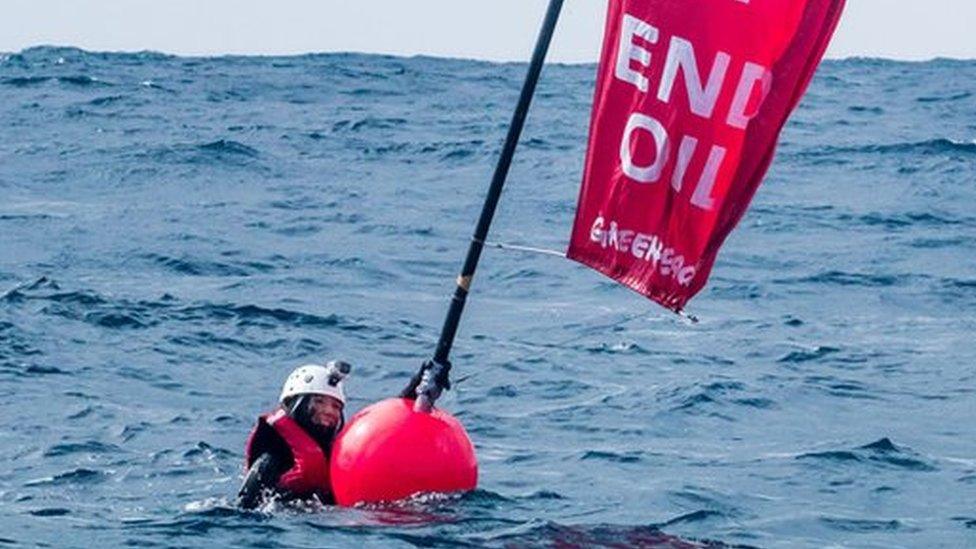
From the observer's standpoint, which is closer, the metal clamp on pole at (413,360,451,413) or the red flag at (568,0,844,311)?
the red flag at (568,0,844,311)

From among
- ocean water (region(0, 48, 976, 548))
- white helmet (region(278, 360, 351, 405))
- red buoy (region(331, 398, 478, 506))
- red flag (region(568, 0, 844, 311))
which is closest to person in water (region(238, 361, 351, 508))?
white helmet (region(278, 360, 351, 405))

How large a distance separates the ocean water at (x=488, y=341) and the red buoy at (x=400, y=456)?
14 cm

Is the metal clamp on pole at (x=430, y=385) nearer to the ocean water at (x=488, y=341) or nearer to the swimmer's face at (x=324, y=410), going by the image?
the ocean water at (x=488, y=341)

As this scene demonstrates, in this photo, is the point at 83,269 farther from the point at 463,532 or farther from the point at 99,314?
the point at 463,532

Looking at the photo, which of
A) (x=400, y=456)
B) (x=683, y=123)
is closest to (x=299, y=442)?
(x=400, y=456)

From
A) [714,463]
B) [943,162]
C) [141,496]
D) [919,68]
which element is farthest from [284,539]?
[919,68]

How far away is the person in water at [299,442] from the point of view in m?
11.6

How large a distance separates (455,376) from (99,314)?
407cm

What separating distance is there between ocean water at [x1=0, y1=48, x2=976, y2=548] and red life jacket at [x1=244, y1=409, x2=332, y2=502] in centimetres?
27

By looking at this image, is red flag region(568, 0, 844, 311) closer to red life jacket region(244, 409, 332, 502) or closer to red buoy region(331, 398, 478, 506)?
red buoy region(331, 398, 478, 506)

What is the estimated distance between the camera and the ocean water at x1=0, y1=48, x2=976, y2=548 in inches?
491

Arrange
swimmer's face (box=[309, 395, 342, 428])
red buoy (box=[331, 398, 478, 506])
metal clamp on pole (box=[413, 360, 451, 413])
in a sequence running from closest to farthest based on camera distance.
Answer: red buoy (box=[331, 398, 478, 506]) < metal clamp on pole (box=[413, 360, 451, 413]) < swimmer's face (box=[309, 395, 342, 428])

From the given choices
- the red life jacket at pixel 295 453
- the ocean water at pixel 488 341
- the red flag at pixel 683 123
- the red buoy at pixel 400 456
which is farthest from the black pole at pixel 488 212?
the red life jacket at pixel 295 453

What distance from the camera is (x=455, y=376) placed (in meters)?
17.5
